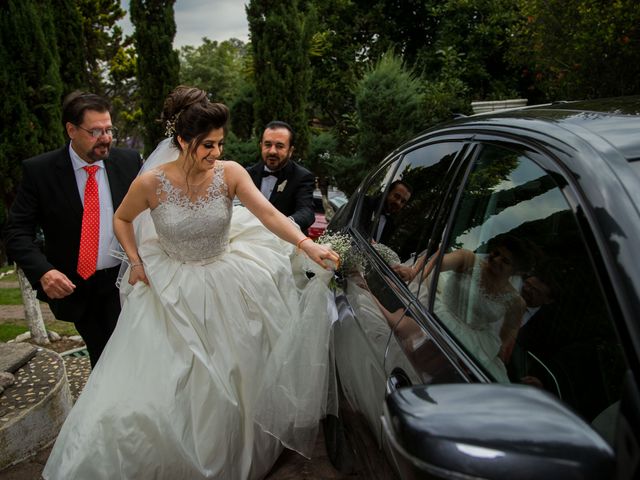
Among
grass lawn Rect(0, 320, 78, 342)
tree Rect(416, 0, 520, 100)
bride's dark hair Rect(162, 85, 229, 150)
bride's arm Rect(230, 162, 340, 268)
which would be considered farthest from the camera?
tree Rect(416, 0, 520, 100)

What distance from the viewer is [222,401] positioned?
2766 mm

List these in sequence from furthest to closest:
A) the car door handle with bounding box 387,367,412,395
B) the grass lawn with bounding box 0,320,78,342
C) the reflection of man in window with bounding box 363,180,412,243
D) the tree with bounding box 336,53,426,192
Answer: the tree with bounding box 336,53,426,192, the grass lawn with bounding box 0,320,78,342, the reflection of man in window with bounding box 363,180,412,243, the car door handle with bounding box 387,367,412,395

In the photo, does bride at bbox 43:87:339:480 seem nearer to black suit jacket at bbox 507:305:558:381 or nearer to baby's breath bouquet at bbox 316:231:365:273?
baby's breath bouquet at bbox 316:231:365:273

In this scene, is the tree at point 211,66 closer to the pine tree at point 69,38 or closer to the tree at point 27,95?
the pine tree at point 69,38

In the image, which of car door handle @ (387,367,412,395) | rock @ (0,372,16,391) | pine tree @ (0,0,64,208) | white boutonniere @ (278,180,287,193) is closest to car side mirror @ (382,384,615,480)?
car door handle @ (387,367,412,395)

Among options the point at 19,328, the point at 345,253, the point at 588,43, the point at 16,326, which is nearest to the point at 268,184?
the point at 345,253

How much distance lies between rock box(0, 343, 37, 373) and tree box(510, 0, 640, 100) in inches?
307

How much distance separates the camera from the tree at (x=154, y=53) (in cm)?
1398

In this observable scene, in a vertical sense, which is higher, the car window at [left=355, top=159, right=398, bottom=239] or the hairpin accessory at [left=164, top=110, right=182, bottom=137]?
the hairpin accessory at [left=164, top=110, right=182, bottom=137]

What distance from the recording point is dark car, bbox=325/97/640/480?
0.89 metres

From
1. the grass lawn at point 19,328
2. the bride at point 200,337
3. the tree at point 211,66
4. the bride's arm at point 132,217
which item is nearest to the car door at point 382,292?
the bride at point 200,337

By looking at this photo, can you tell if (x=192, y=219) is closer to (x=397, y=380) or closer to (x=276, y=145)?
(x=397, y=380)

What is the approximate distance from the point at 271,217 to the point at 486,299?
161 centimetres

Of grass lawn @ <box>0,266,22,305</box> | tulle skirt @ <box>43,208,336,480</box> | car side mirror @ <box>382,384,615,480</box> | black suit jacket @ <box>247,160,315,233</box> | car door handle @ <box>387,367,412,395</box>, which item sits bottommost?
grass lawn @ <box>0,266,22,305</box>
